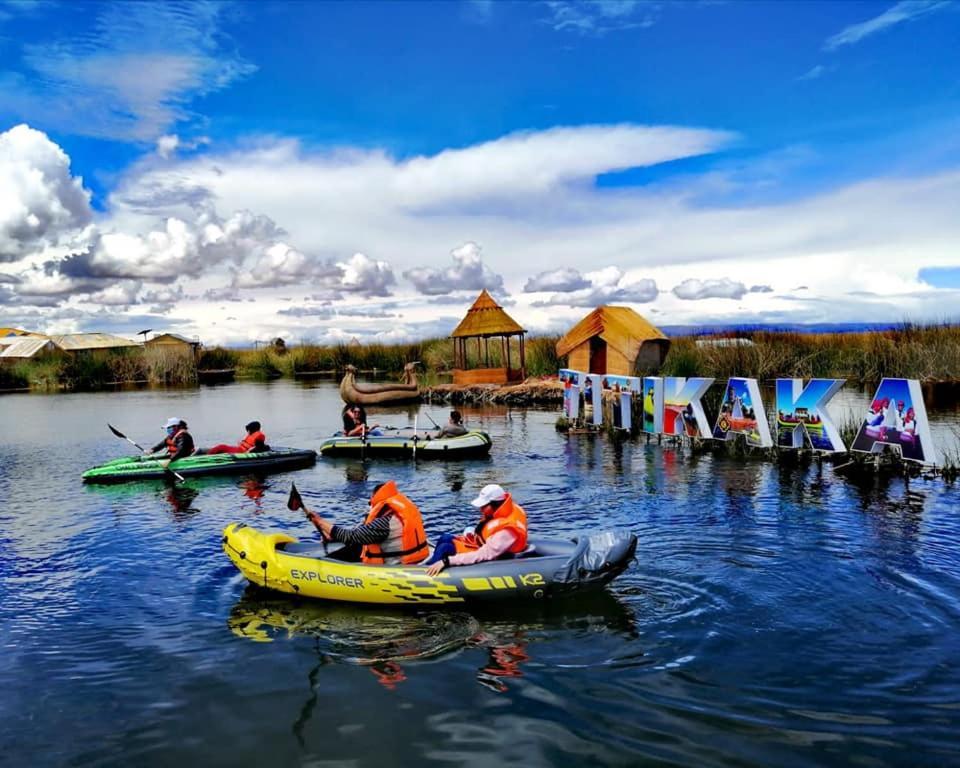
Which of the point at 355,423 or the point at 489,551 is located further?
the point at 355,423

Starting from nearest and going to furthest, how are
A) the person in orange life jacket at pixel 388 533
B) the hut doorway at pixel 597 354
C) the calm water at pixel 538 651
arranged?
the calm water at pixel 538 651
the person in orange life jacket at pixel 388 533
the hut doorway at pixel 597 354

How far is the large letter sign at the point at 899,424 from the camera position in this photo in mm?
15016

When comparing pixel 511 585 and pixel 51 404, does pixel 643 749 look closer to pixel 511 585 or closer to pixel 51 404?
pixel 511 585

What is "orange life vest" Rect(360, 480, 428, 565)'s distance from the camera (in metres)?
10.0

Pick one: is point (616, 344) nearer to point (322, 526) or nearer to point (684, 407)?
point (684, 407)

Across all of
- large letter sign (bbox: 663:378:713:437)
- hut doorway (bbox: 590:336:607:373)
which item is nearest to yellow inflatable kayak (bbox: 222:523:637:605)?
large letter sign (bbox: 663:378:713:437)

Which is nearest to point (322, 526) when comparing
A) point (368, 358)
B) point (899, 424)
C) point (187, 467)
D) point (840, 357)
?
point (187, 467)

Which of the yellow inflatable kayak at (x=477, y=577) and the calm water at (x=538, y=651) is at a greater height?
the yellow inflatable kayak at (x=477, y=577)

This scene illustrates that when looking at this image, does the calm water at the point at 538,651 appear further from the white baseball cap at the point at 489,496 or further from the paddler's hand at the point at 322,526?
the white baseball cap at the point at 489,496

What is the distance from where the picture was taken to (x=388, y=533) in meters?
10.1

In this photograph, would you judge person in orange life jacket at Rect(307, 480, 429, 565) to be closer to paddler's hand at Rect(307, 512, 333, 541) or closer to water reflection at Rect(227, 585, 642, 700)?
paddler's hand at Rect(307, 512, 333, 541)

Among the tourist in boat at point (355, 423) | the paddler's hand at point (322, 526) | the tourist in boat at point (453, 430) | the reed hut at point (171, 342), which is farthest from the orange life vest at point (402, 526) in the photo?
the reed hut at point (171, 342)

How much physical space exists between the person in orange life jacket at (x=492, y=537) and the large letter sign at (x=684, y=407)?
11935 mm

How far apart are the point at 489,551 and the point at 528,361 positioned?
116ft
